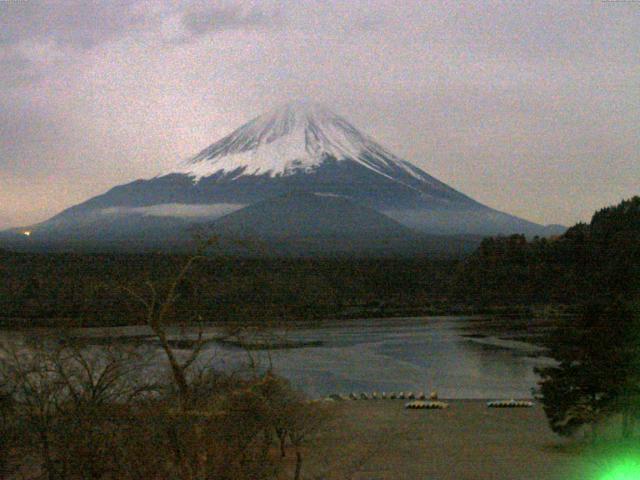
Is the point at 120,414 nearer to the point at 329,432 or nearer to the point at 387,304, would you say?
the point at 329,432

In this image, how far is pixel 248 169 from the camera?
16725 cm

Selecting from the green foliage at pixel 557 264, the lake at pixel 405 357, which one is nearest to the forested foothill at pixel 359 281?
the green foliage at pixel 557 264

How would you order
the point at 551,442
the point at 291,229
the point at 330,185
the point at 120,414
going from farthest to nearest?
the point at 330,185
the point at 291,229
the point at 551,442
the point at 120,414

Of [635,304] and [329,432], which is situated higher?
[635,304]

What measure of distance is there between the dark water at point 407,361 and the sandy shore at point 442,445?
9.40 feet

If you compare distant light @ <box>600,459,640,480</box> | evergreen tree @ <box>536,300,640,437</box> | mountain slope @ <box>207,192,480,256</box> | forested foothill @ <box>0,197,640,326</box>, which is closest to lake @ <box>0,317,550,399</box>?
forested foothill @ <box>0,197,640,326</box>

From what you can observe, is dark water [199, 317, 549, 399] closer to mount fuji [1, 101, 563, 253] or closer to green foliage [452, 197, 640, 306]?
green foliage [452, 197, 640, 306]

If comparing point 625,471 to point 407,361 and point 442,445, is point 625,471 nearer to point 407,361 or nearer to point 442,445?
point 442,445

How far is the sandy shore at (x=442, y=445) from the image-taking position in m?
14.2

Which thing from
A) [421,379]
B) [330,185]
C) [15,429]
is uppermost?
[330,185]

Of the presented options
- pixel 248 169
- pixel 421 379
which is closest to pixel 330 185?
pixel 248 169

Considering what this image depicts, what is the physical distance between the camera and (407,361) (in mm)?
31641

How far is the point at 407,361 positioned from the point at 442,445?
48.7 feet

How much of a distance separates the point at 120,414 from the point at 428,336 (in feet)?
106
